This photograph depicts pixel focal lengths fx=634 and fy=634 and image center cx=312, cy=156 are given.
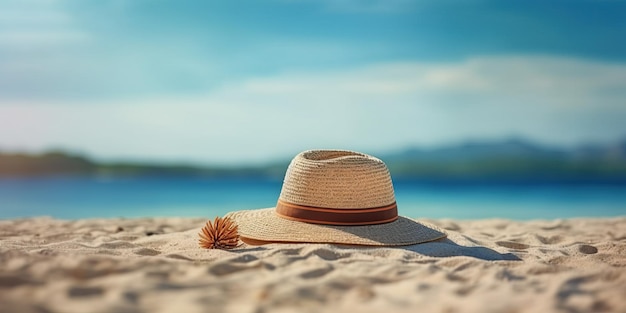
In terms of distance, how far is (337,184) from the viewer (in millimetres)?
3322

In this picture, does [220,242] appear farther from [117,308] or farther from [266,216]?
[117,308]

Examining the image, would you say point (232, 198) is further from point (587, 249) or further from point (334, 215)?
point (587, 249)

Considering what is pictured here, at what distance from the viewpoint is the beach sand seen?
76.9 inches

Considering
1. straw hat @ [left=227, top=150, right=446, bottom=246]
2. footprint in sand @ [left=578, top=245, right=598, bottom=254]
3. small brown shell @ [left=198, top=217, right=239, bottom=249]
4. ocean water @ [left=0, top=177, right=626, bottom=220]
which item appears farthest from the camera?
ocean water @ [left=0, top=177, right=626, bottom=220]

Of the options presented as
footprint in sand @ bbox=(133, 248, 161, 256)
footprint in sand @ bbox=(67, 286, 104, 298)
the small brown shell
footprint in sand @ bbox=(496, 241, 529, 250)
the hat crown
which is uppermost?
the hat crown

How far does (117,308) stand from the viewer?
1843 mm

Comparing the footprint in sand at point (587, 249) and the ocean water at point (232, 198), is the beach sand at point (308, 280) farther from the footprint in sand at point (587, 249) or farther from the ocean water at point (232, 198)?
the ocean water at point (232, 198)

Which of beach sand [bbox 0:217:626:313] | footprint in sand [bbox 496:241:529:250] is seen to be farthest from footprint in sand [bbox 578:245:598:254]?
footprint in sand [bbox 496:241:529:250]

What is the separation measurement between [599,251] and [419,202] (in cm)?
962

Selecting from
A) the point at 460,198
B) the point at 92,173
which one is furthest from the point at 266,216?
the point at 92,173

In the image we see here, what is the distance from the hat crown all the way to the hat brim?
123mm

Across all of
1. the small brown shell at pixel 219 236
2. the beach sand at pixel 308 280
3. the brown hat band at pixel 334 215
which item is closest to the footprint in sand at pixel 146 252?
the beach sand at pixel 308 280

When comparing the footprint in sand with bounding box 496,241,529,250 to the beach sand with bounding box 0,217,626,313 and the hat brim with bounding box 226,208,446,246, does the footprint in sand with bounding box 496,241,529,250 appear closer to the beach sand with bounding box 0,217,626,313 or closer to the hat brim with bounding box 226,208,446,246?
the beach sand with bounding box 0,217,626,313

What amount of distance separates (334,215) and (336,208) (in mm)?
38
